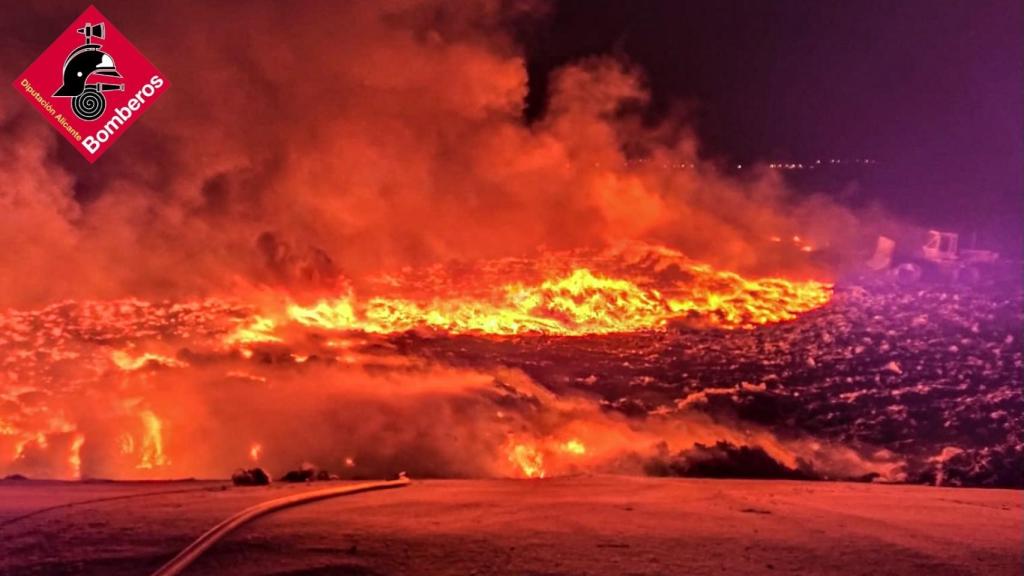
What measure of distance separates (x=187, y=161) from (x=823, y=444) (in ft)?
24.4

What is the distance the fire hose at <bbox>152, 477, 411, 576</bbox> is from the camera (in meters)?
2.82

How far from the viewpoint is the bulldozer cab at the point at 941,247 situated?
11250 millimetres

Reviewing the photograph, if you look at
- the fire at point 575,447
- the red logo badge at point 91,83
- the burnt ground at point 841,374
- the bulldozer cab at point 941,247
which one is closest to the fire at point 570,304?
the burnt ground at point 841,374

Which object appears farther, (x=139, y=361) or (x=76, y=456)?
(x=139, y=361)

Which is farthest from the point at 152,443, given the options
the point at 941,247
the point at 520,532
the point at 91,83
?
the point at 941,247

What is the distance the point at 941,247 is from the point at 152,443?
10.8 metres

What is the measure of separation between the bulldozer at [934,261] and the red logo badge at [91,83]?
9724 millimetres

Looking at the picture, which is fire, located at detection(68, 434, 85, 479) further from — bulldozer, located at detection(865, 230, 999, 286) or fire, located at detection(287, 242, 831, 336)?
bulldozer, located at detection(865, 230, 999, 286)

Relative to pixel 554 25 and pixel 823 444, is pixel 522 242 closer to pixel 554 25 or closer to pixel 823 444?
pixel 554 25

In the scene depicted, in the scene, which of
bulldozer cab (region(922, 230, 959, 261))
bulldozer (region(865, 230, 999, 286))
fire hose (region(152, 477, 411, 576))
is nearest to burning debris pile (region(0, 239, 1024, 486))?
bulldozer (region(865, 230, 999, 286))

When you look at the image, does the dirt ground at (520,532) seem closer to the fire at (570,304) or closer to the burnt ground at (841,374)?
the burnt ground at (841,374)

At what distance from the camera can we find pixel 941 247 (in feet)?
37.5

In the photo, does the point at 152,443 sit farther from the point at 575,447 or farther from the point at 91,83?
the point at 91,83

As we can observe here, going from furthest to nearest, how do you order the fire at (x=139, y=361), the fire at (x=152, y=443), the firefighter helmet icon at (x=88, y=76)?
the firefighter helmet icon at (x=88, y=76) < the fire at (x=139, y=361) < the fire at (x=152, y=443)
